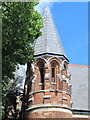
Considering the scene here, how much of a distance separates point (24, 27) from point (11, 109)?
33.4ft

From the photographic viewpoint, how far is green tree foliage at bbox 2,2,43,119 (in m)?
18.1

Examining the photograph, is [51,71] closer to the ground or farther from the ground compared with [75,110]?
farther from the ground

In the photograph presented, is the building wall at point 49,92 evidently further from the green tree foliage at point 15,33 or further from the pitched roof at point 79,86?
the pitched roof at point 79,86

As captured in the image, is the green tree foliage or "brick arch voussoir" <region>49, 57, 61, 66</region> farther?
"brick arch voussoir" <region>49, 57, 61, 66</region>

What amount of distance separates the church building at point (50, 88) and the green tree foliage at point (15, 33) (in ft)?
7.09

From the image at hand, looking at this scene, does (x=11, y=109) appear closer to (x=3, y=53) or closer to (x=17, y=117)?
(x=17, y=117)

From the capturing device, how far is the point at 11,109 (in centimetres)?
2573

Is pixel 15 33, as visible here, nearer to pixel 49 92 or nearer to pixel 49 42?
pixel 49 42

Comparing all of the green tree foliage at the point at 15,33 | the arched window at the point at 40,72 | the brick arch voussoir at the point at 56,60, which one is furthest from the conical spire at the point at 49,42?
the green tree foliage at the point at 15,33

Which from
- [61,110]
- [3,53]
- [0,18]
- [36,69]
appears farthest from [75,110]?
[0,18]

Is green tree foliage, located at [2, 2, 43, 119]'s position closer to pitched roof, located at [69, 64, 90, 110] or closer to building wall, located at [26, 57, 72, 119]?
building wall, located at [26, 57, 72, 119]

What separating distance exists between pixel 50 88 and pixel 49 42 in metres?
4.55

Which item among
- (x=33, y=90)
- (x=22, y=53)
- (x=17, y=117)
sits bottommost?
(x=17, y=117)

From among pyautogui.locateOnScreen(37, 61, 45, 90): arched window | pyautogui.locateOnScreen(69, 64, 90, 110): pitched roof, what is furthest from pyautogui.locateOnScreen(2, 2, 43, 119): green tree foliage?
pyautogui.locateOnScreen(69, 64, 90, 110): pitched roof
